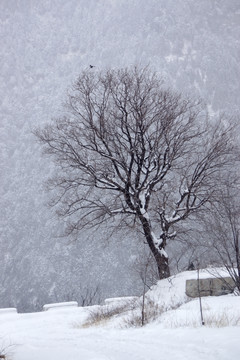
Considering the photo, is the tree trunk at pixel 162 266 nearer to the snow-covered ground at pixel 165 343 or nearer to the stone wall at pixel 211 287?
the stone wall at pixel 211 287

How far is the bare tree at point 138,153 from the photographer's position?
48.2ft

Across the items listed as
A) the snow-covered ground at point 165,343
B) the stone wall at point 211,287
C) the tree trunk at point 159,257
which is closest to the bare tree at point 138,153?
the tree trunk at point 159,257

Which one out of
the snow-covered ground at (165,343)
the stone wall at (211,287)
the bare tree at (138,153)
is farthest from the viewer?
the bare tree at (138,153)

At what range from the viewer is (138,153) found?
15.1 meters

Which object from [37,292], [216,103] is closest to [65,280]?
[37,292]

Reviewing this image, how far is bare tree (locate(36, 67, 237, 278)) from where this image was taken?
48.2 ft

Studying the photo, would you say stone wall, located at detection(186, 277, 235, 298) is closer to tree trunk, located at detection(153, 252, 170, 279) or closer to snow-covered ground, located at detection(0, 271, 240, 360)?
snow-covered ground, located at detection(0, 271, 240, 360)

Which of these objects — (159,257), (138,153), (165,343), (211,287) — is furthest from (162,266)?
(165,343)

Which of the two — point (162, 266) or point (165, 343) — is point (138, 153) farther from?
point (165, 343)

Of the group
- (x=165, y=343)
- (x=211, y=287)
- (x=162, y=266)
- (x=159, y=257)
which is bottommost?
(x=165, y=343)

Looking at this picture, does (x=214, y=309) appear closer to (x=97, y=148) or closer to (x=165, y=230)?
(x=165, y=230)

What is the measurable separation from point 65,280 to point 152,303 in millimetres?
92221

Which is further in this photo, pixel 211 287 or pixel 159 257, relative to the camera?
pixel 159 257

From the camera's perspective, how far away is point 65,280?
326 feet
